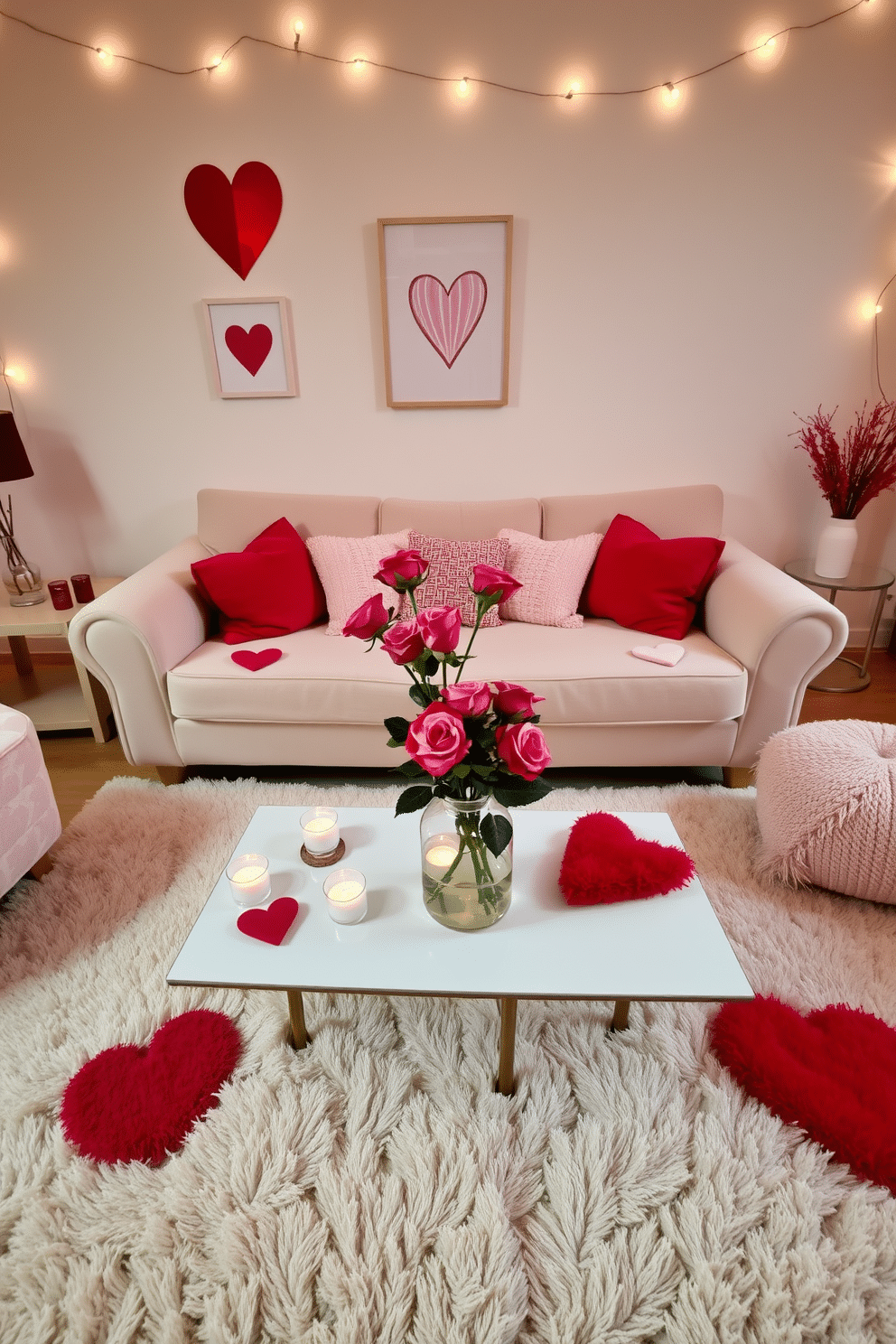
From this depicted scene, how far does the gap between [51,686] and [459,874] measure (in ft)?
7.65

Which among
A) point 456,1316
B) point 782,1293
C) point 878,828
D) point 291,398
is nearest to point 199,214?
point 291,398

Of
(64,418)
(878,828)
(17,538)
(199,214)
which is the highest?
(199,214)

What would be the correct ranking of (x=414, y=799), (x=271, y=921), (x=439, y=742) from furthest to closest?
1. (x=271, y=921)
2. (x=414, y=799)
3. (x=439, y=742)

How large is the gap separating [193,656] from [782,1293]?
78.9 inches

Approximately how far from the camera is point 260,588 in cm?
224

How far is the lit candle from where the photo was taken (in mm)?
1360

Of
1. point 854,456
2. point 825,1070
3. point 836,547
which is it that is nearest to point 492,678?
point 825,1070

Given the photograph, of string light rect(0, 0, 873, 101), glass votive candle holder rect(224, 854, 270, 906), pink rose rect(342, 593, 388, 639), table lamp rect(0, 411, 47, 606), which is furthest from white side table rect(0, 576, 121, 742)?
string light rect(0, 0, 873, 101)

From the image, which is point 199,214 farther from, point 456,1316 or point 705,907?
point 456,1316

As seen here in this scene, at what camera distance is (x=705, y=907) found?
4.07ft

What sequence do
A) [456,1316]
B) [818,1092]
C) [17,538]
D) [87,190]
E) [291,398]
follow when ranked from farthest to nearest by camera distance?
[17,538], [291,398], [87,190], [818,1092], [456,1316]

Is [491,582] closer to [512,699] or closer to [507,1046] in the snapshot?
[512,699]

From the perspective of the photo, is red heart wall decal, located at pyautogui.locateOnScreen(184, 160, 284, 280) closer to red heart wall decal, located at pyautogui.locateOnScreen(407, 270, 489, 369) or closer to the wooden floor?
red heart wall decal, located at pyautogui.locateOnScreen(407, 270, 489, 369)

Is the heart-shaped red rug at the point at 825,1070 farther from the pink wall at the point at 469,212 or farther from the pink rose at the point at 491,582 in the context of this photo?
the pink wall at the point at 469,212
